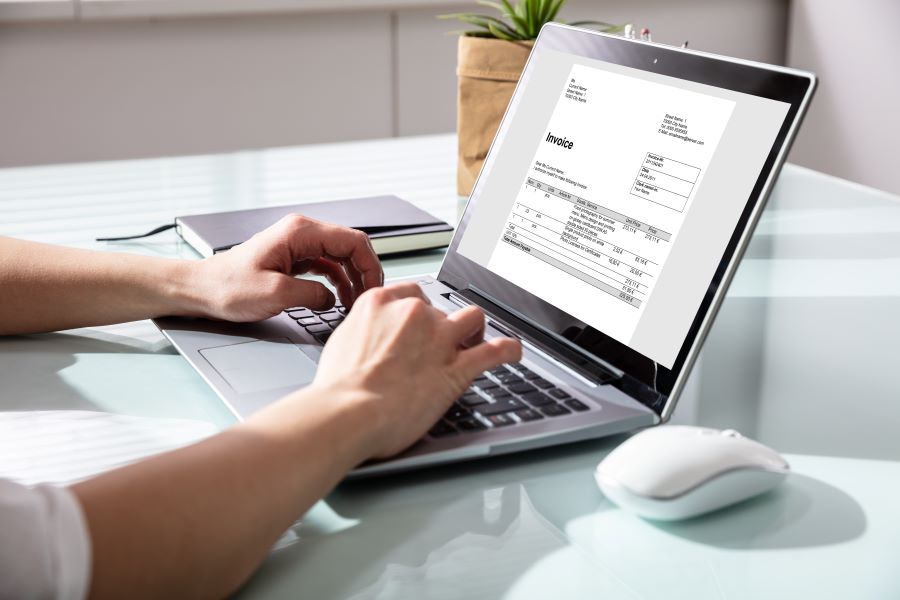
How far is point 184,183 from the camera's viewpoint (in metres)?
1.53

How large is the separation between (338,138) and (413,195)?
1.84m

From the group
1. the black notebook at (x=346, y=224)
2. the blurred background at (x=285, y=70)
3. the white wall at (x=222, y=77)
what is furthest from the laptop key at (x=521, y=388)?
the white wall at (x=222, y=77)

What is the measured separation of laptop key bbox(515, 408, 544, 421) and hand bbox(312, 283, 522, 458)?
37 mm

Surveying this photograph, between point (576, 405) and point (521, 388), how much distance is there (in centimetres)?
4

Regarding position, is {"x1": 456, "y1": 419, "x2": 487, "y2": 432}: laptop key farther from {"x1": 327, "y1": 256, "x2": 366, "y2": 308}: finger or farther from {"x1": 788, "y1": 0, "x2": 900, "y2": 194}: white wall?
{"x1": 788, "y1": 0, "x2": 900, "y2": 194}: white wall

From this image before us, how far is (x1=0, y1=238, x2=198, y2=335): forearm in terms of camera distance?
36.6 inches

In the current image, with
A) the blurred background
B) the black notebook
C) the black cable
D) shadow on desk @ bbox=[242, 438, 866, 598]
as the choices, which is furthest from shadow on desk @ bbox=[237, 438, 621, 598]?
the blurred background

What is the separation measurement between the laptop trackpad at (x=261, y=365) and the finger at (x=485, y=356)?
5.8 inches

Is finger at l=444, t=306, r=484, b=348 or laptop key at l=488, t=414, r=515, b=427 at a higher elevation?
finger at l=444, t=306, r=484, b=348

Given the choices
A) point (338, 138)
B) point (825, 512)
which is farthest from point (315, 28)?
point (825, 512)

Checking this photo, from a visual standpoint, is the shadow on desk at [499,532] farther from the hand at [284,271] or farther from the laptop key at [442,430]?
the hand at [284,271]


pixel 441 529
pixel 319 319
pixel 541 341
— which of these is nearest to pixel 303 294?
pixel 319 319

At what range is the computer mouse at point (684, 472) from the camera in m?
0.59

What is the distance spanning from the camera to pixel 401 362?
661mm
